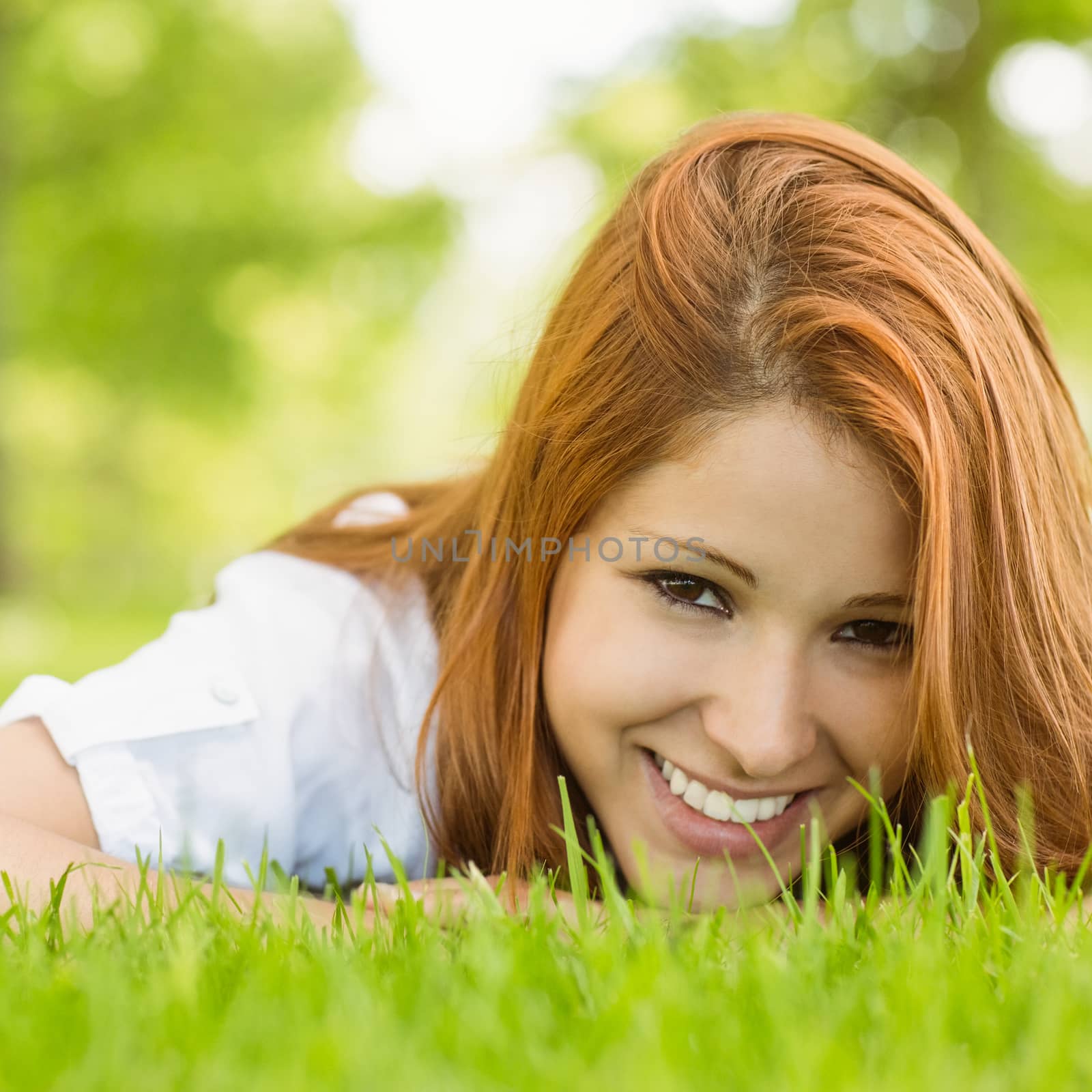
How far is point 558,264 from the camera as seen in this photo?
271 cm

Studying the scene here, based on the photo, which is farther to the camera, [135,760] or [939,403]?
[135,760]

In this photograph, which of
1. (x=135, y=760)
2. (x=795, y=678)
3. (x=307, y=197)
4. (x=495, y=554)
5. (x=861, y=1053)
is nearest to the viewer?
(x=861, y=1053)

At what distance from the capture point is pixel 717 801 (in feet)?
6.31

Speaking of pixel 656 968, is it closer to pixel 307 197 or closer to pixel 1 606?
pixel 1 606

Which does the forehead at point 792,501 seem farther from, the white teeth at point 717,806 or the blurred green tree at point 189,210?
the blurred green tree at point 189,210

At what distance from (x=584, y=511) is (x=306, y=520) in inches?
36.3

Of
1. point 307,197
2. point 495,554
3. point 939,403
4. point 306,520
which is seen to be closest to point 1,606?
point 307,197

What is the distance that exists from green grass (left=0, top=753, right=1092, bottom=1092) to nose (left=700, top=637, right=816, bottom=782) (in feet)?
1.21

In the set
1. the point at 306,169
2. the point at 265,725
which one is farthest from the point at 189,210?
the point at 265,725

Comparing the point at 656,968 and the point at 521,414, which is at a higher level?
the point at 521,414

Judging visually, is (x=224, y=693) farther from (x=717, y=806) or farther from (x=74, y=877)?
(x=717, y=806)

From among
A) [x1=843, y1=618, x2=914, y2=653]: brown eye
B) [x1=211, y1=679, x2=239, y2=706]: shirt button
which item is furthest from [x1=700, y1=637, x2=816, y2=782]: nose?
[x1=211, y1=679, x2=239, y2=706]: shirt button

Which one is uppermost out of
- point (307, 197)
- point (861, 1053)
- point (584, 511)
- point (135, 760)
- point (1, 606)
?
point (307, 197)

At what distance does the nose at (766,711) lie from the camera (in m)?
1.70
